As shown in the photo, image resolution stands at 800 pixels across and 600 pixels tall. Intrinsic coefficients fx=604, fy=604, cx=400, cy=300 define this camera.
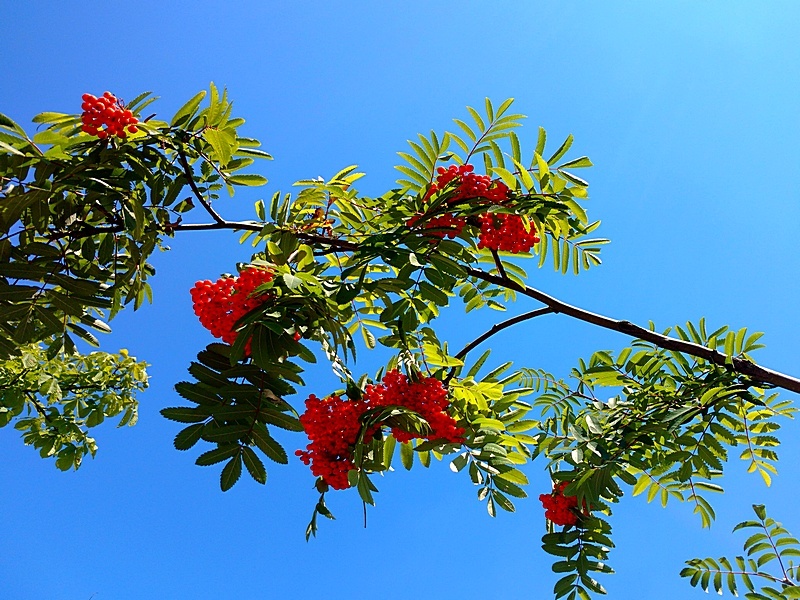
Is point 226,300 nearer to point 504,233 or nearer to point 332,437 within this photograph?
point 332,437

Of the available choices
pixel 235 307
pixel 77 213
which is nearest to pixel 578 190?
pixel 235 307

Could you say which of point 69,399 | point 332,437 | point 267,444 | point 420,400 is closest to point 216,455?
point 267,444

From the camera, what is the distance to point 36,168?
8.38 feet

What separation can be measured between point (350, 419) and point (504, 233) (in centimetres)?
110

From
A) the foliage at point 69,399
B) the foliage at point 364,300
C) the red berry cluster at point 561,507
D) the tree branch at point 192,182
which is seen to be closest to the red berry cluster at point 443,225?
the foliage at point 364,300

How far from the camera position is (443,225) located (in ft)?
8.76

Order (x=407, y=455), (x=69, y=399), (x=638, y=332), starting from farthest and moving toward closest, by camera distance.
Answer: (x=69, y=399), (x=638, y=332), (x=407, y=455)

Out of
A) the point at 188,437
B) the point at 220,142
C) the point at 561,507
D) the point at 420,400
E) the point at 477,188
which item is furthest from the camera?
the point at 561,507

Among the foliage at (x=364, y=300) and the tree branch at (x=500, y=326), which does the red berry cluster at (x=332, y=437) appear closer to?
the foliage at (x=364, y=300)

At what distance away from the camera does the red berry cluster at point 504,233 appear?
2.73 m

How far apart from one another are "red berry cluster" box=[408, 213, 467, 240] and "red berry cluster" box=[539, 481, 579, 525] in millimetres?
1671

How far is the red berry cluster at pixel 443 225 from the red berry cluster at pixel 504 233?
0.38 feet

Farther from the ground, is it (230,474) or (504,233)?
(504,233)

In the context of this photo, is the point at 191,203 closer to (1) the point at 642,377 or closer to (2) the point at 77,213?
(2) the point at 77,213
